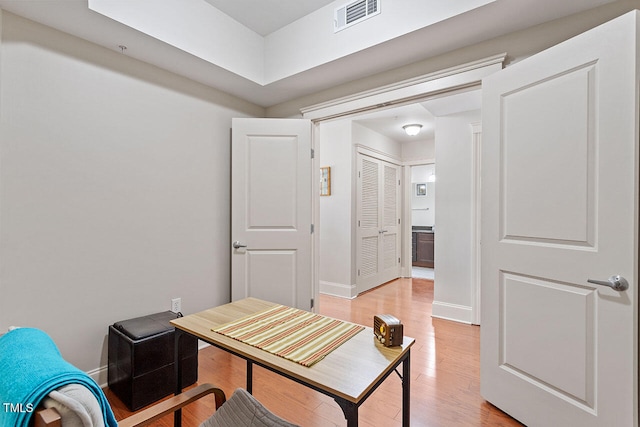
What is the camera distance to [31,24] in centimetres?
188

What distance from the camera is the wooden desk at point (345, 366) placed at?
0.93 metres

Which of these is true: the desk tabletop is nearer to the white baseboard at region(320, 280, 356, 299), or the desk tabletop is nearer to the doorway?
the white baseboard at region(320, 280, 356, 299)

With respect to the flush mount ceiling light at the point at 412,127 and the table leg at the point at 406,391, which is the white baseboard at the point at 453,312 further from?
the table leg at the point at 406,391

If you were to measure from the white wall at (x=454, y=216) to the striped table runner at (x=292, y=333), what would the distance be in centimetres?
258

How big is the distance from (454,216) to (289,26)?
2598 millimetres

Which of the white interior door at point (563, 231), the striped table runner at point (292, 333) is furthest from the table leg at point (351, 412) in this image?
the white interior door at point (563, 231)

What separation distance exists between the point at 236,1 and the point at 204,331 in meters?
2.32

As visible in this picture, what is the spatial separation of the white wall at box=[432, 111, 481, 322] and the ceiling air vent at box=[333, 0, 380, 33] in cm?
185

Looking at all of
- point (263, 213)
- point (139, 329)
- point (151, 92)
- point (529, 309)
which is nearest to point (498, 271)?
point (529, 309)

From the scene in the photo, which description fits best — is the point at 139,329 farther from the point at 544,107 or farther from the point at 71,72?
the point at 544,107

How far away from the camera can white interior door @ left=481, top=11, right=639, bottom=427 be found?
1394mm

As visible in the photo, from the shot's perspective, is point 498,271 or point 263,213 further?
point 263,213

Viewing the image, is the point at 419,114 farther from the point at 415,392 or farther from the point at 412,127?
the point at 415,392

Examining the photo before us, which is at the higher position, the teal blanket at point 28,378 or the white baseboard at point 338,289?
the teal blanket at point 28,378
